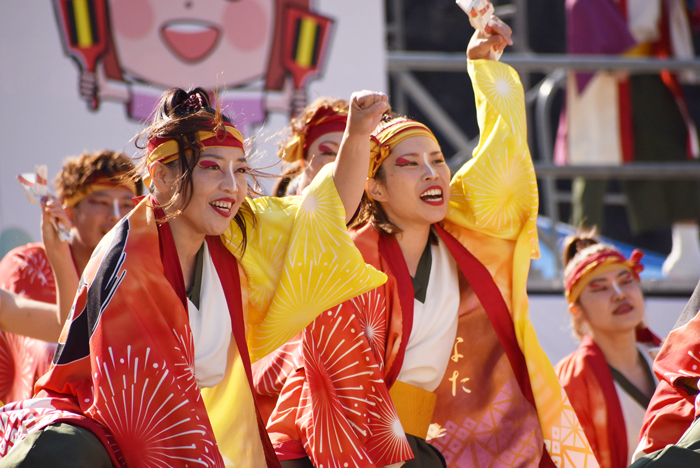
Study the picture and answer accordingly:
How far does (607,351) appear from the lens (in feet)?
9.86

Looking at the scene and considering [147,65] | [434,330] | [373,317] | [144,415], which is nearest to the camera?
[144,415]

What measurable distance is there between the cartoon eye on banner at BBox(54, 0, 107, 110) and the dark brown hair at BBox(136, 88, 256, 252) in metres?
1.60

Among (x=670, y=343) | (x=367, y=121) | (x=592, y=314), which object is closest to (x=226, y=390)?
(x=367, y=121)

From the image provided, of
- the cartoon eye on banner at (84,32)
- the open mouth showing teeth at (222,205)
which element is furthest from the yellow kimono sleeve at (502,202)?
the cartoon eye on banner at (84,32)

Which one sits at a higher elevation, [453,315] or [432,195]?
[432,195]

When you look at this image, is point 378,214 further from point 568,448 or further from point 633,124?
point 633,124

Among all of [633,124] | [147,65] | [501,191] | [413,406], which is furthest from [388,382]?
[633,124]

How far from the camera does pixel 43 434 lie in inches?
62.2

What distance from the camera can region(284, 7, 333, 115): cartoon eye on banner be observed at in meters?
3.59

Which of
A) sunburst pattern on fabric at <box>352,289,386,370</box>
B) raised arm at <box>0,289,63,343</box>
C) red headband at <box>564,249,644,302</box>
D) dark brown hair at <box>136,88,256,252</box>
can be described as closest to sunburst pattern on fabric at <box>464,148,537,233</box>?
sunburst pattern on fabric at <box>352,289,386,370</box>

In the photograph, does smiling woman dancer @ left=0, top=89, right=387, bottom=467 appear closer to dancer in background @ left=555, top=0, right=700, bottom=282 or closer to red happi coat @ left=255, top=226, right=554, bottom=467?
red happi coat @ left=255, top=226, right=554, bottom=467

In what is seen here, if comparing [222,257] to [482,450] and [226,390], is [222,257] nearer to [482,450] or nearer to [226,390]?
[226,390]

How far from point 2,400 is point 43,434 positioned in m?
1.31

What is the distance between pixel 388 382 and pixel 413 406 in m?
0.11
